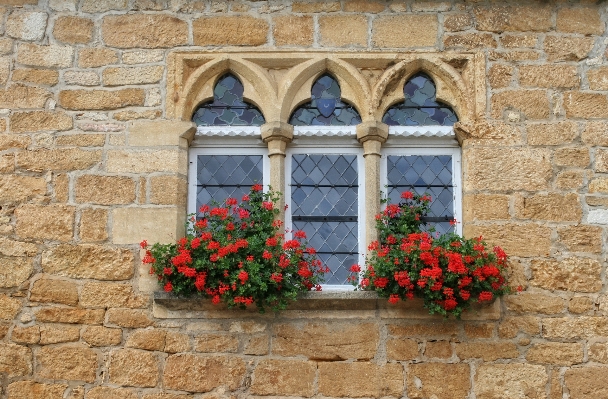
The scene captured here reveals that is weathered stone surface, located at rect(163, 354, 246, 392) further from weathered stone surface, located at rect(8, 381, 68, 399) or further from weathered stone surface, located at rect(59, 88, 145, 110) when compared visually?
weathered stone surface, located at rect(59, 88, 145, 110)

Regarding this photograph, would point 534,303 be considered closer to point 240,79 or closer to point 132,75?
point 240,79

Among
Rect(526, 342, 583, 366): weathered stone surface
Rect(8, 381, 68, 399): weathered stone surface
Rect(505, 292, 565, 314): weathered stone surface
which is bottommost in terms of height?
Rect(8, 381, 68, 399): weathered stone surface

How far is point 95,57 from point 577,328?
11.6 ft

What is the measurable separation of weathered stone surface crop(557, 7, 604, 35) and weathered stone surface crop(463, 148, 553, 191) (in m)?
0.89

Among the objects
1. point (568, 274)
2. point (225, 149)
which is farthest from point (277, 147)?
point (568, 274)

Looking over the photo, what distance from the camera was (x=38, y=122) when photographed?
527 cm

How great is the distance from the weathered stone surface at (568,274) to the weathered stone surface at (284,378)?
1.51 metres

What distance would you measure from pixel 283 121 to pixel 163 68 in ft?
2.86

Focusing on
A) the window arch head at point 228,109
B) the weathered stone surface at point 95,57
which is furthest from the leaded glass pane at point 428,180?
the weathered stone surface at point 95,57

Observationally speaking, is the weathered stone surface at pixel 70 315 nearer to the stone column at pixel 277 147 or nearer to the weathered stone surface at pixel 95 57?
the stone column at pixel 277 147

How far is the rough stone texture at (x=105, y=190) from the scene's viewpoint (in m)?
5.17

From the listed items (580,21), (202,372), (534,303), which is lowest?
(202,372)

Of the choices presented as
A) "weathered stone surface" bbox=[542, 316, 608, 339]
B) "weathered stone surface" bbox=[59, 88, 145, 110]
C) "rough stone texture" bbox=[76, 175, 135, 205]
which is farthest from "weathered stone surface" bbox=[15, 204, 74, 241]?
"weathered stone surface" bbox=[542, 316, 608, 339]

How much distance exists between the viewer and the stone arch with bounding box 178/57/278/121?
5359 mm
